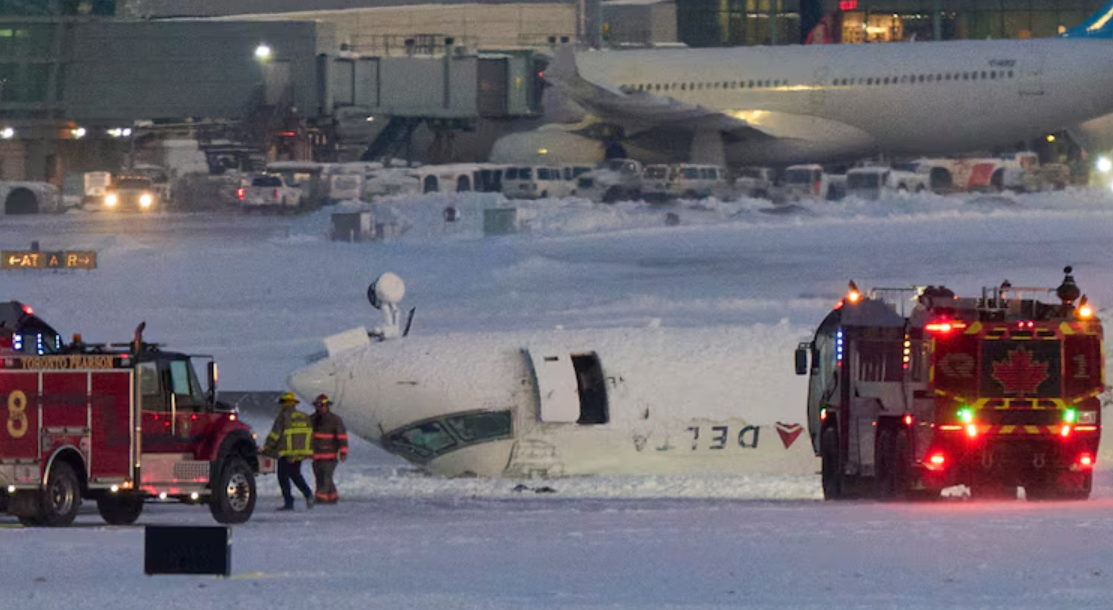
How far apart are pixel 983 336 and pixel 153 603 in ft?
31.4

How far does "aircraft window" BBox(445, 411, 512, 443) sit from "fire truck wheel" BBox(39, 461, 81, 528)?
632 centimetres

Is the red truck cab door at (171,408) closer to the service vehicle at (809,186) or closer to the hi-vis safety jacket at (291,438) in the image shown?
the hi-vis safety jacket at (291,438)

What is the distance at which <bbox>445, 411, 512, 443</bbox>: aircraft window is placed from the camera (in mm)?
23656

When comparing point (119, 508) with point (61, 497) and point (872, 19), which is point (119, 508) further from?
point (872, 19)

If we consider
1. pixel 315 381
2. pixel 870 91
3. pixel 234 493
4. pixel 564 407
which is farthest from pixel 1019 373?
pixel 870 91

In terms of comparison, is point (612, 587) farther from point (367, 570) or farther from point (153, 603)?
point (153, 603)

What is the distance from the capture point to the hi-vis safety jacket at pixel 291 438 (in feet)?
68.1

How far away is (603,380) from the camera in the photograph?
23812mm

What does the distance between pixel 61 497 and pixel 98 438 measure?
0.68 m

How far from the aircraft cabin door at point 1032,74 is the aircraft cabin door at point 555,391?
40.6 metres

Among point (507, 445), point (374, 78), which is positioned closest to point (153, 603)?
point (507, 445)

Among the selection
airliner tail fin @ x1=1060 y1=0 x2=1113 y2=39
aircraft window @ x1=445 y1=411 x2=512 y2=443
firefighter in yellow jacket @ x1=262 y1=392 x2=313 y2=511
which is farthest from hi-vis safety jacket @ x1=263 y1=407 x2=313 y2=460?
airliner tail fin @ x1=1060 y1=0 x2=1113 y2=39

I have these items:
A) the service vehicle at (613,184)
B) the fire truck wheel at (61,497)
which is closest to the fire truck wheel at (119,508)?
the fire truck wheel at (61,497)

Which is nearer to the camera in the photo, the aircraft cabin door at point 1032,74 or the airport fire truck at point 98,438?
the airport fire truck at point 98,438
